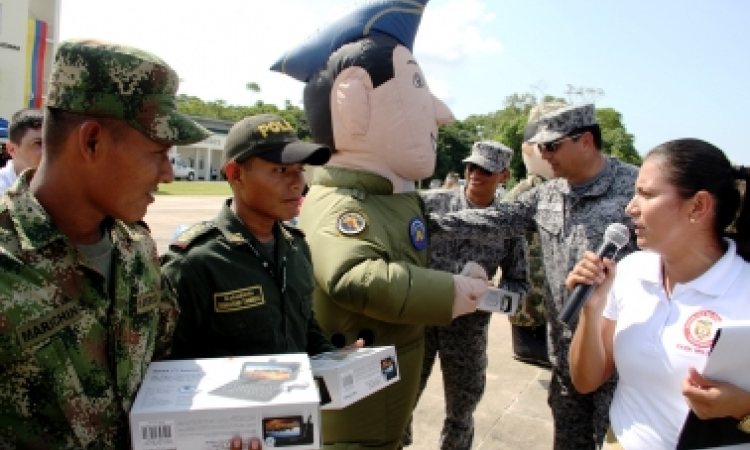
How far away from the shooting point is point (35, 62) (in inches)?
683

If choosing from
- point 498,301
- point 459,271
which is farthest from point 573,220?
point 459,271

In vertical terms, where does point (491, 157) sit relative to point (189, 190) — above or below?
above

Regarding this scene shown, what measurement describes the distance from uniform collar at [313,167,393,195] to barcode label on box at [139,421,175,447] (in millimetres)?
1538

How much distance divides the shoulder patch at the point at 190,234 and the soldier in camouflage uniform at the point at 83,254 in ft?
1.19

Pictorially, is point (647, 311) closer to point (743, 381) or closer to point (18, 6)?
point (743, 381)

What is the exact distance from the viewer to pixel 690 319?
164 centimetres

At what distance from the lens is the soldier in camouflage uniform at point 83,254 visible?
1.08 meters

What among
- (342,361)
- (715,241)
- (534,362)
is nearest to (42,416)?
(342,361)

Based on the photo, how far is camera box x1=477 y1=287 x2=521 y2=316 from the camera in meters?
2.43

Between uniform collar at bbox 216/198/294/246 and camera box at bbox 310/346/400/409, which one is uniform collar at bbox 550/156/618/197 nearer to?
camera box at bbox 310/346/400/409

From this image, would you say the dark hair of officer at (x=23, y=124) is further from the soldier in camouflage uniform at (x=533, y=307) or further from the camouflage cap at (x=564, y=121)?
the soldier in camouflage uniform at (x=533, y=307)

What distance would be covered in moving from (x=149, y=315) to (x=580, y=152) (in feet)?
6.64

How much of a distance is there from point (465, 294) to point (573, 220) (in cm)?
73

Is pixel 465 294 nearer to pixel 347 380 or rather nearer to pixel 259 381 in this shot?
pixel 347 380
